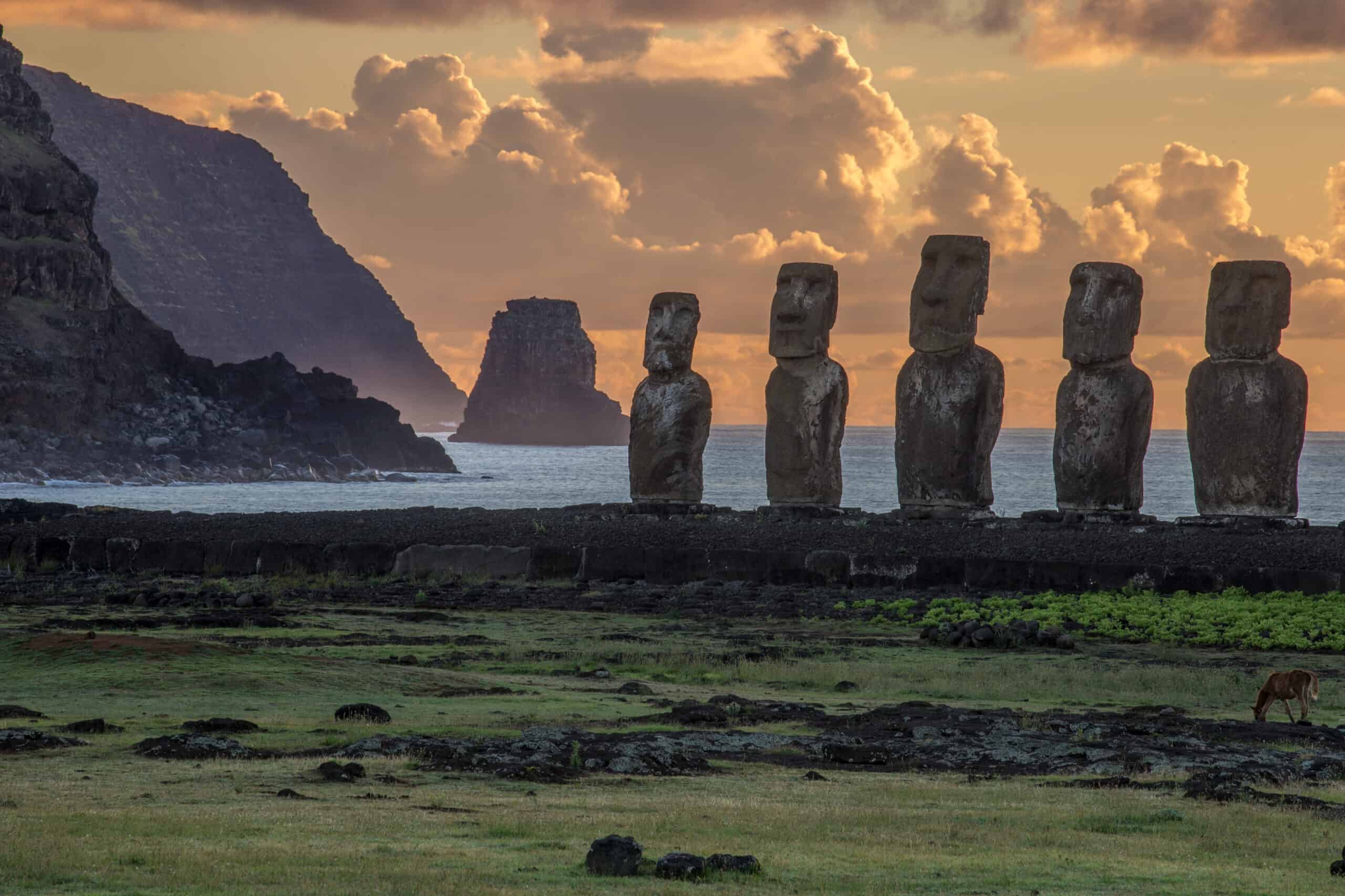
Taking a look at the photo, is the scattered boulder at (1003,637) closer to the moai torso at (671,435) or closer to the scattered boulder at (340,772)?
the scattered boulder at (340,772)

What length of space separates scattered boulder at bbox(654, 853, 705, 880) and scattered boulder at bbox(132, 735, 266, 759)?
14.3 ft

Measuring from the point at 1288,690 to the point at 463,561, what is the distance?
16672 mm

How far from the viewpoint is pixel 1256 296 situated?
27.8 meters

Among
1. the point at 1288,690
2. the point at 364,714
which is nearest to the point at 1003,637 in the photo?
the point at 1288,690

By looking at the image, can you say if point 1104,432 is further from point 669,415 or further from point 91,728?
point 91,728

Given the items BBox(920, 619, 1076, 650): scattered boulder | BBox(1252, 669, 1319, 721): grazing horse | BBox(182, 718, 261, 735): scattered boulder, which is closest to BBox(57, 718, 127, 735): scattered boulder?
BBox(182, 718, 261, 735): scattered boulder

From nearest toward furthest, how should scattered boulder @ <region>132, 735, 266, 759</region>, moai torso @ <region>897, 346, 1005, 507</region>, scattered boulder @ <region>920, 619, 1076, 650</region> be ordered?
1. scattered boulder @ <region>132, 735, 266, 759</region>
2. scattered boulder @ <region>920, 619, 1076, 650</region>
3. moai torso @ <region>897, 346, 1005, 507</region>

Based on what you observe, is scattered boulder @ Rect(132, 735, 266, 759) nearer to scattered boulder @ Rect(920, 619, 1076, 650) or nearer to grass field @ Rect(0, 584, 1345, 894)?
grass field @ Rect(0, 584, 1345, 894)

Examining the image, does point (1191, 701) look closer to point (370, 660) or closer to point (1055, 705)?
point (1055, 705)

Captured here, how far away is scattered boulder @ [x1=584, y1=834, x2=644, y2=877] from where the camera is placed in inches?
323

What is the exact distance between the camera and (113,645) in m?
16.3

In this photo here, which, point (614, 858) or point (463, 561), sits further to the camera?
point (463, 561)

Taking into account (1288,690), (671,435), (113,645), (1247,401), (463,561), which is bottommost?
(113,645)

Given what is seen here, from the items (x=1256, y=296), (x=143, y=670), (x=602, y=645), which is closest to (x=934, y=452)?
(x=1256, y=296)
